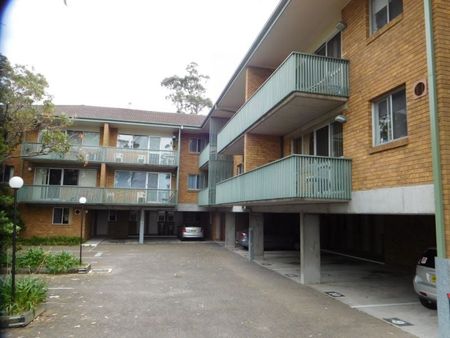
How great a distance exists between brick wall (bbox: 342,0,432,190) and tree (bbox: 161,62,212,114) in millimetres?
34125

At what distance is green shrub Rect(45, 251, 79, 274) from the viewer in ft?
40.3

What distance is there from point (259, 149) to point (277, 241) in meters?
7.71

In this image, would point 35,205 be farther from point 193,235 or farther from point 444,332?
point 444,332

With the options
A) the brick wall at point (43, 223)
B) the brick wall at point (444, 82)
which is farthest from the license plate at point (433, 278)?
the brick wall at point (43, 223)

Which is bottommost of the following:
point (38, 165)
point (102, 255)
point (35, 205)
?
point (102, 255)

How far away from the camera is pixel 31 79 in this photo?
1224 cm

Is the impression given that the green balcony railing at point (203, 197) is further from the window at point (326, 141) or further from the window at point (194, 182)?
the window at point (326, 141)

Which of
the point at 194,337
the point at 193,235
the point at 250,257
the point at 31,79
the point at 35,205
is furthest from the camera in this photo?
the point at 193,235

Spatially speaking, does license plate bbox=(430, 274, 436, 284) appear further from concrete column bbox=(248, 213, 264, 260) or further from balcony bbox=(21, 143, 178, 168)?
balcony bbox=(21, 143, 178, 168)

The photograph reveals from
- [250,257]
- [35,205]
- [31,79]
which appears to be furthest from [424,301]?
[35,205]

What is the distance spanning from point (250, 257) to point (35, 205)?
52.4 feet

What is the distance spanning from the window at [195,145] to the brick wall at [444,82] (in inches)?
887

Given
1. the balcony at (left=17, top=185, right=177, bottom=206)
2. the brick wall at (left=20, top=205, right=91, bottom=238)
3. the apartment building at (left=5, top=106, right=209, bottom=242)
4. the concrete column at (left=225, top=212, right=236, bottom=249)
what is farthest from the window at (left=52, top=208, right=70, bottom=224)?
the concrete column at (left=225, top=212, right=236, bottom=249)

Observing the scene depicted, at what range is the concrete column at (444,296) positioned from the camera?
17.2 feet
